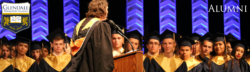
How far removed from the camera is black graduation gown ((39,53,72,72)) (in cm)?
678

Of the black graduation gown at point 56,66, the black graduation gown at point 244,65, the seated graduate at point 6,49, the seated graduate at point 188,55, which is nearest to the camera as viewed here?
the seated graduate at point 188,55

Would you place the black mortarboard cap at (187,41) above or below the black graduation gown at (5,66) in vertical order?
above

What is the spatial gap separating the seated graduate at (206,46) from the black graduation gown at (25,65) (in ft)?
12.1

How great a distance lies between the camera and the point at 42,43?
714cm

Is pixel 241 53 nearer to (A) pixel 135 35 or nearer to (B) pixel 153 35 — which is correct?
(B) pixel 153 35

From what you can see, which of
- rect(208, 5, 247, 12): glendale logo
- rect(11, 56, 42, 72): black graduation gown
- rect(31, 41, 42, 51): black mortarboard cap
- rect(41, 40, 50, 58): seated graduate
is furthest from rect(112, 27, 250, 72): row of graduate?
rect(11, 56, 42, 72): black graduation gown

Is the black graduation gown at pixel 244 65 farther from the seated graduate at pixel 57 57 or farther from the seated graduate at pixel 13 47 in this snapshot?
the seated graduate at pixel 13 47

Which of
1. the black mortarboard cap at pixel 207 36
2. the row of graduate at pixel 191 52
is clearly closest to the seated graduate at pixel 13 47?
the row of graduate at pixel 191 52

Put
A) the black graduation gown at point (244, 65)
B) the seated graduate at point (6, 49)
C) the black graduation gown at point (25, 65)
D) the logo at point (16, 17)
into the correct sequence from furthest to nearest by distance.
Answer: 1. the logo at point (16, 17)
2. the seated graduate at point (6, 49)
3. the black graduation gown at point (25, 65)
4. the black graduation gown at point (244, 65)

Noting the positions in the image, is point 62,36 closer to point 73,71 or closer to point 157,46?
point 157,46

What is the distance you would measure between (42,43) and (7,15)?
1.28 m

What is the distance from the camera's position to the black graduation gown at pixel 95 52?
10.00 feet

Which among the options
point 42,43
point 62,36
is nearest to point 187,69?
point 62,36

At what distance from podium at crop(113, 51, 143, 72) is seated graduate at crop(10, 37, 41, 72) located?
4466 mm
